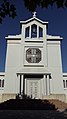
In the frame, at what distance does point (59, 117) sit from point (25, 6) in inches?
386

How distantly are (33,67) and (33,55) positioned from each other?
2.07m

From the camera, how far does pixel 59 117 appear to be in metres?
14.8

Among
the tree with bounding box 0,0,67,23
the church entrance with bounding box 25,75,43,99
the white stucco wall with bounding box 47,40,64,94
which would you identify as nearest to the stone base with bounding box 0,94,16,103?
the church entrance with bounding box 25,75,43,99

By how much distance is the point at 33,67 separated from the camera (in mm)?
32094

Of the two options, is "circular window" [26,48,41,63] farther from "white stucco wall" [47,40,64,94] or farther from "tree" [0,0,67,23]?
"tree" [0,0,67,23]

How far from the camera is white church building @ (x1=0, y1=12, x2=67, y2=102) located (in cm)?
3084

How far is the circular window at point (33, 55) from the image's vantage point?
32.7 metres

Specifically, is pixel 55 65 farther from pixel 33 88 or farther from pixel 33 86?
pixel 33 88

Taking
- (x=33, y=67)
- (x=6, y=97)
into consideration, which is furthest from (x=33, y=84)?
(x=6, y=97)

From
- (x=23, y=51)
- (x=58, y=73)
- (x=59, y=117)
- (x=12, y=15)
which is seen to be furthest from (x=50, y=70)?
(x=12, y=15)

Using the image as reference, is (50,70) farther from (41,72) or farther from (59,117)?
(59,117)

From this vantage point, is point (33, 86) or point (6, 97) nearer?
point (6, 97)

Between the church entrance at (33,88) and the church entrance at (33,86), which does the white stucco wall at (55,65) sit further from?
the church entrance at (33,88)

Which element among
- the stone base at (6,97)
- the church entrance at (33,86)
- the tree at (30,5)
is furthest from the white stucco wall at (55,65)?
the tree at (30,5)
